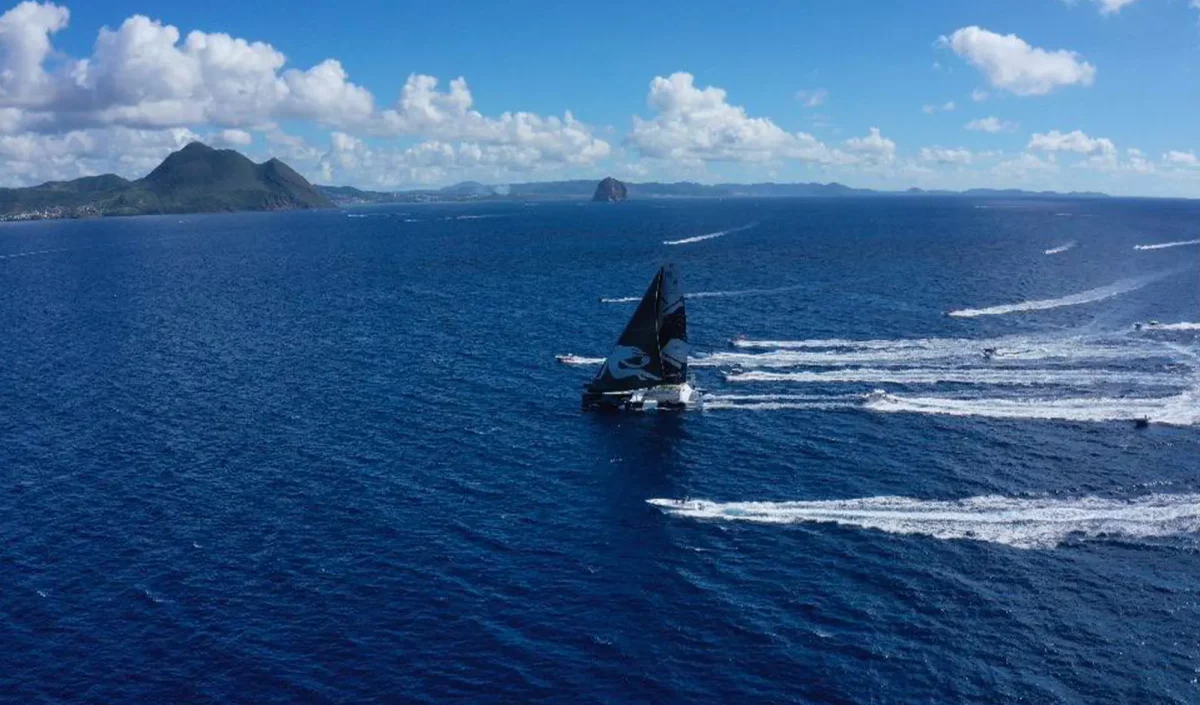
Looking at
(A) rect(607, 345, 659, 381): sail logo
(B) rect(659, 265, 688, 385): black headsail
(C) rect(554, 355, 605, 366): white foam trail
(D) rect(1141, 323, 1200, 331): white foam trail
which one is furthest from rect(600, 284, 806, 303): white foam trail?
(A) rect(607, 345, 659, 381): sail logo

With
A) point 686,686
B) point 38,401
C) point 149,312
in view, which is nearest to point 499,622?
point 686,686

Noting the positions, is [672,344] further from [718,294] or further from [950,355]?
[718,294]

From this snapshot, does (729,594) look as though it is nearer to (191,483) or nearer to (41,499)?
(191,483)

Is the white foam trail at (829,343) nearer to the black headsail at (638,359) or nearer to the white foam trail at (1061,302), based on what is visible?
the white foam trail at (1061,302)

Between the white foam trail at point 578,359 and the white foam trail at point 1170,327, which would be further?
the white foam trail at point 1170,327

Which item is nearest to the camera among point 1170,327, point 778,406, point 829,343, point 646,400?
point 778,406

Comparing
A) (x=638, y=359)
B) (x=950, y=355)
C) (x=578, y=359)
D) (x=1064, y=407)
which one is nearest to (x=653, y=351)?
(x=638, y=359)

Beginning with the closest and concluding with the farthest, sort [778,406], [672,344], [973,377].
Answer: [778,406], [672,344], [973,377]

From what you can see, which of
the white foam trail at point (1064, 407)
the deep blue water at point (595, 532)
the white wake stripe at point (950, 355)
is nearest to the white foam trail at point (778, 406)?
the deep blue water at point (595, 532)
